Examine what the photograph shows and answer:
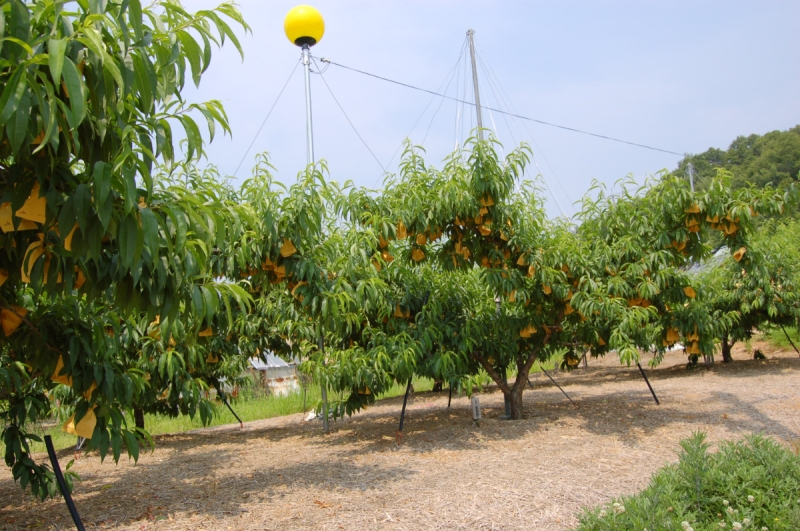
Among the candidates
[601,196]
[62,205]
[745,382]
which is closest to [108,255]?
[62,205]

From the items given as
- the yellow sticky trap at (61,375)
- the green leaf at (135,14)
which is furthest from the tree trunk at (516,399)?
the green leaf at (135,14)

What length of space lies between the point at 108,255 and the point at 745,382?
8725 millimetres

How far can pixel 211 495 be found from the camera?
3998 mm

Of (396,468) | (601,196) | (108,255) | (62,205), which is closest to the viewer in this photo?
(62,205)

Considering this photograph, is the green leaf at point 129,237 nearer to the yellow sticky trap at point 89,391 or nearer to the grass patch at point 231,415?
the yellow sticky trap at point 89,391

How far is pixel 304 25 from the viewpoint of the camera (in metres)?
5.46

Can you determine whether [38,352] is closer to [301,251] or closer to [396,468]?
[301,251]

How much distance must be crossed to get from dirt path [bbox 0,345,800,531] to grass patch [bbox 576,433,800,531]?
0.59 meters

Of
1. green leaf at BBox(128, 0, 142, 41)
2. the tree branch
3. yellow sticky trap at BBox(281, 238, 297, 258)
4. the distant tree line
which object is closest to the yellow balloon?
yellow sticky trap at BBox(281, 238, 297, 258)

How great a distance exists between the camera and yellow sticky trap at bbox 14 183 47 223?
1385mm

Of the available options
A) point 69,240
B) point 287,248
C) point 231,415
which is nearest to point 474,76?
point 287,248

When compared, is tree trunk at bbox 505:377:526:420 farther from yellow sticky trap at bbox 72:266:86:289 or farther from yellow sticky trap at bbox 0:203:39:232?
yellow sticky trap at bbox 0:203:39:232

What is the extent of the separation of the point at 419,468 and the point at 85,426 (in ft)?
8.65

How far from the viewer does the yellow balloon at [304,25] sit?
5375 millimetres
